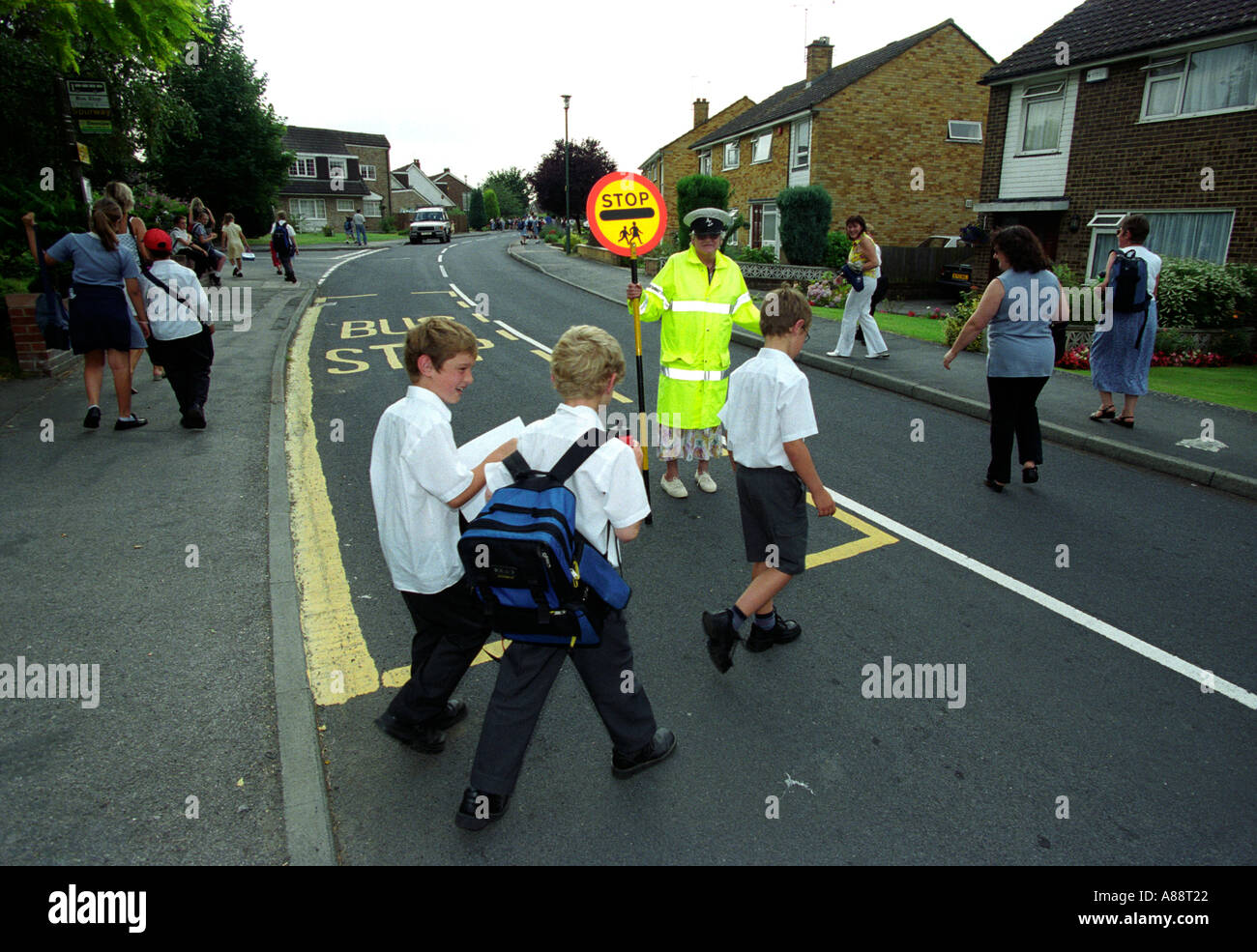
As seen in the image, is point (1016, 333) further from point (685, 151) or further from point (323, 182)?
point (323, 182)

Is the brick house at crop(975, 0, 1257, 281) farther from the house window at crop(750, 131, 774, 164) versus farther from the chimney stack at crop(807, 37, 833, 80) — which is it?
the chimney stack at crop(807, 37, 833, 80)

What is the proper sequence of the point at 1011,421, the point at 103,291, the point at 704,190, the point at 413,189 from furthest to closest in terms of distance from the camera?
Result: the point at 413,189 → the point at 704,190 → the point at 103,291 → the point at 1011,421

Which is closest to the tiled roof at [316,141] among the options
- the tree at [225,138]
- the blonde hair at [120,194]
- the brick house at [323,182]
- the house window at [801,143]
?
the brick house at [323,182]

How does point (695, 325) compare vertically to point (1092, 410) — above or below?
above

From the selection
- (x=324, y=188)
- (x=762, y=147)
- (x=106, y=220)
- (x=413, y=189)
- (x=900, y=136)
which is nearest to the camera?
(x=106, y=220)

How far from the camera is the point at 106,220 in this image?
6609 mm

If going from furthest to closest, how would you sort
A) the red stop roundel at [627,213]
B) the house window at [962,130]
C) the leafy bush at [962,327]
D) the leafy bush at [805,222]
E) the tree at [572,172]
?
the tree at [572,172] < the house window at [962,130] < the leafy bush at [805,222] < the leafy bush at [962,327] < the red stop roundel at [627,213]

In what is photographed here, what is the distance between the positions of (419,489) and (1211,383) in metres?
11.9

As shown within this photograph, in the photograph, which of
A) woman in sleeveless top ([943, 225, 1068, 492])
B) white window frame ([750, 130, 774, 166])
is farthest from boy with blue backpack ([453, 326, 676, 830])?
white window frame ([750, 130, 774, 166])

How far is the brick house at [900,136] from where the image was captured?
28.0 m

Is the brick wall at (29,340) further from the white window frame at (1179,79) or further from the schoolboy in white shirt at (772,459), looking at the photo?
the white window frame at (1179,79)

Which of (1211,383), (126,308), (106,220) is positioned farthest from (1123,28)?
(126,308)

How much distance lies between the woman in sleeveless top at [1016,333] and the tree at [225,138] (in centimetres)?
3500

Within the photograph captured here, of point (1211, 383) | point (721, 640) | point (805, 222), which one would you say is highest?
point (805, 222)
